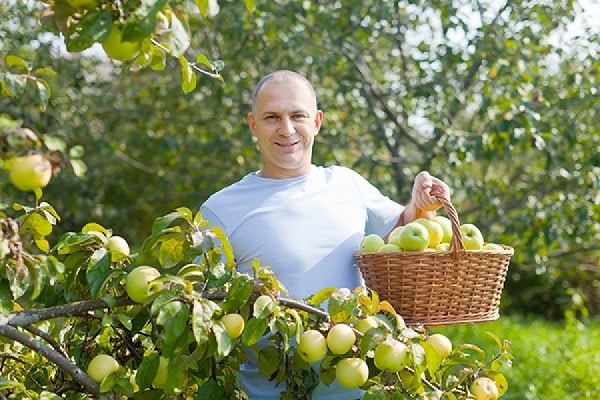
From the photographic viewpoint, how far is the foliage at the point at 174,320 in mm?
1713

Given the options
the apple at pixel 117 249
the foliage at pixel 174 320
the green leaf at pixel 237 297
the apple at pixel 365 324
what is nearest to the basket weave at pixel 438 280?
→ the foliage at pixel 174 320

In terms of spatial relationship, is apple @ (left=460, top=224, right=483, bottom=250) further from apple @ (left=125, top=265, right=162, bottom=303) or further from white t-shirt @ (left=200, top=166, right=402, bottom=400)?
apple @ (left=125, top=265, right=162, bottom=303)

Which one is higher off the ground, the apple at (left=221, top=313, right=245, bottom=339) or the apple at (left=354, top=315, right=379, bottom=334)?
the apple at (left=221, top=313, right=245, bottom=339)

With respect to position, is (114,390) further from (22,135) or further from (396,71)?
(396,71)

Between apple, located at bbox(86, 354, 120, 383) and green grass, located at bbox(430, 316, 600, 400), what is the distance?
3.28 metres

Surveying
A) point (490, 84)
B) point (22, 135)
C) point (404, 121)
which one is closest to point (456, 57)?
point (490, 84)

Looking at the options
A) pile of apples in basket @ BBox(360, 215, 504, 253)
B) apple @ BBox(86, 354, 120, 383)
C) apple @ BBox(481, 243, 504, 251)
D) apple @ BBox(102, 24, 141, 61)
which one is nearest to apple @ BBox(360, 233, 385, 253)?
pile of apples in basket @ BBox(360, 215, 504, 253)

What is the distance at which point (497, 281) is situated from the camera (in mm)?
2264

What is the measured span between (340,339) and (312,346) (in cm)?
6

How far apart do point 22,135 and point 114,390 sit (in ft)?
2.08

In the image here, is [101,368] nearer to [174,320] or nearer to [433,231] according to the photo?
[174,320]

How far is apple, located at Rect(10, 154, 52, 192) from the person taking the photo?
1402 mm

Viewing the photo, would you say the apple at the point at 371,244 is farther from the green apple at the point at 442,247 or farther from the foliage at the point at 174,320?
the foliage at the point at 174,320

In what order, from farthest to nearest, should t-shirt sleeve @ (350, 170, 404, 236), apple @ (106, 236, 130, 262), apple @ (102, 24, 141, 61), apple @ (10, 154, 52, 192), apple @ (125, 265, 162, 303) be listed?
t-shirt sleeve @ (350, 170, 404, 236), apple @ (106, 236, 130, 262), apple @ (125, 265, 162, 303), apple @ (102, 24, 141, 61), apple @ (10, 154, 52, 192)
